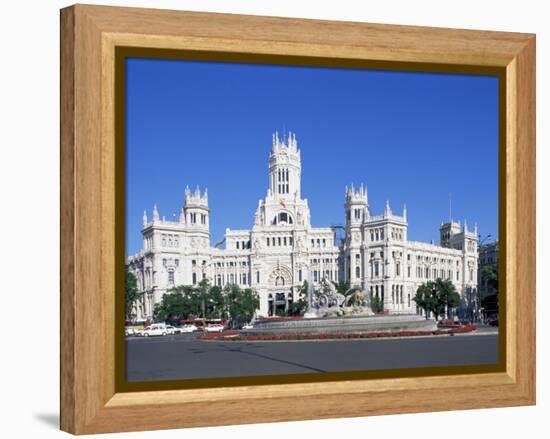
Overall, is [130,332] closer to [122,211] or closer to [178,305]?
[178,305]

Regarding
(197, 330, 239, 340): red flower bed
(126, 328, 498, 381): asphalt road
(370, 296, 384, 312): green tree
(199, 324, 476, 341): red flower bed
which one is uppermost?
(370, 296, 384, 312): green tree

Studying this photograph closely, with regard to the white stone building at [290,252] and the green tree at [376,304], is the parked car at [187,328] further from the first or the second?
the green tree at [376,304]

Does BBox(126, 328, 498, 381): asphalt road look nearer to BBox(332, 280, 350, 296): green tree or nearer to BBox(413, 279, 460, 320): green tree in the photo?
BBox(413, 279, 460, 320): green tree

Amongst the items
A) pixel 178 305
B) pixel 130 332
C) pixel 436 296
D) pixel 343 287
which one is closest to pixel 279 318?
pixel 343 287

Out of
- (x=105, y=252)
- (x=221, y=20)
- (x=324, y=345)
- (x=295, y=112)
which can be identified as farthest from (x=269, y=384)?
(x=221, y=20)

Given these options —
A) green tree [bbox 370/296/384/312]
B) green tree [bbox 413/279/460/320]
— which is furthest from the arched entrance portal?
green tree [bbox 413/279/460/320]

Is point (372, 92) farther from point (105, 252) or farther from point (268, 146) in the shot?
point (105, 252)
